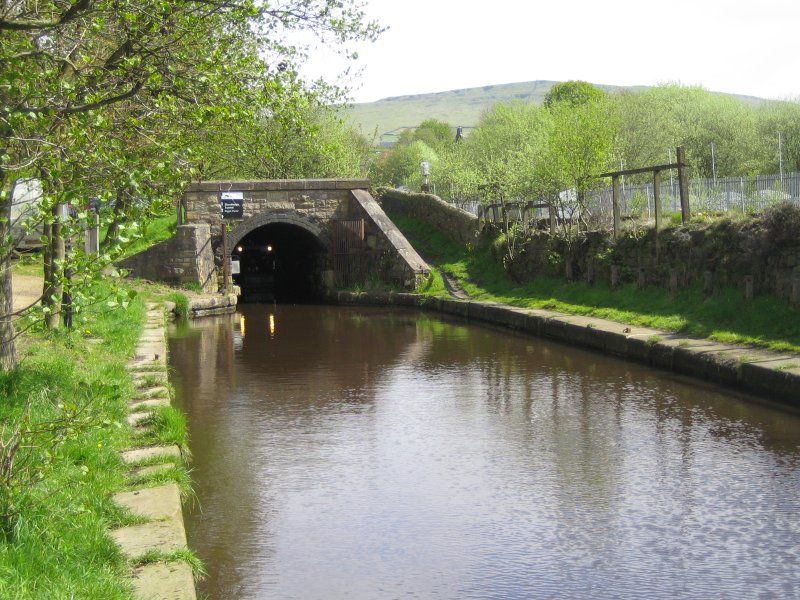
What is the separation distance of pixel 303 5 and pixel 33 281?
15.8 metres

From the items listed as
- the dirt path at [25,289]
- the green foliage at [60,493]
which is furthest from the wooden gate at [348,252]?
the green foliage at [60,493]

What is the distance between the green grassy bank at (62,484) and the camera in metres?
4.88

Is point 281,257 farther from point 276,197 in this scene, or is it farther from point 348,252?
point 348,252

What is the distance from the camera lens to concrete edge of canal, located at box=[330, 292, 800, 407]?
1143cm

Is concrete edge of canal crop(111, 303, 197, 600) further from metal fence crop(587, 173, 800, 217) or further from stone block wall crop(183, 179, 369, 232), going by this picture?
stone block wall crop(183, 179, 369, 232)

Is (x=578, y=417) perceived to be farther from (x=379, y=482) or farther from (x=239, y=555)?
(x=239, y=555)

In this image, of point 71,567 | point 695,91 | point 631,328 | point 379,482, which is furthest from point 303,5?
point 695,91

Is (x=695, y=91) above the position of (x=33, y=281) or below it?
above

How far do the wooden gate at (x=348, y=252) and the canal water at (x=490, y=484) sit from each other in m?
15.3

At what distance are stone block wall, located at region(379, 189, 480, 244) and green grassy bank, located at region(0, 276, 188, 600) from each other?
71.1 ft

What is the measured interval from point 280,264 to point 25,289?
21.1m

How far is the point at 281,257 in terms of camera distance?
4091cm

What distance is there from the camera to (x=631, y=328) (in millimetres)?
16031

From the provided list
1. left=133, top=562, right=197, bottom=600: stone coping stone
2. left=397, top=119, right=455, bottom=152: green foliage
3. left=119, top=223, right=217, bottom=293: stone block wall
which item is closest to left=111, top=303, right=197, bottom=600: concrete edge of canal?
left=133, top=562, right=197, bottom=600: stone coping stone
